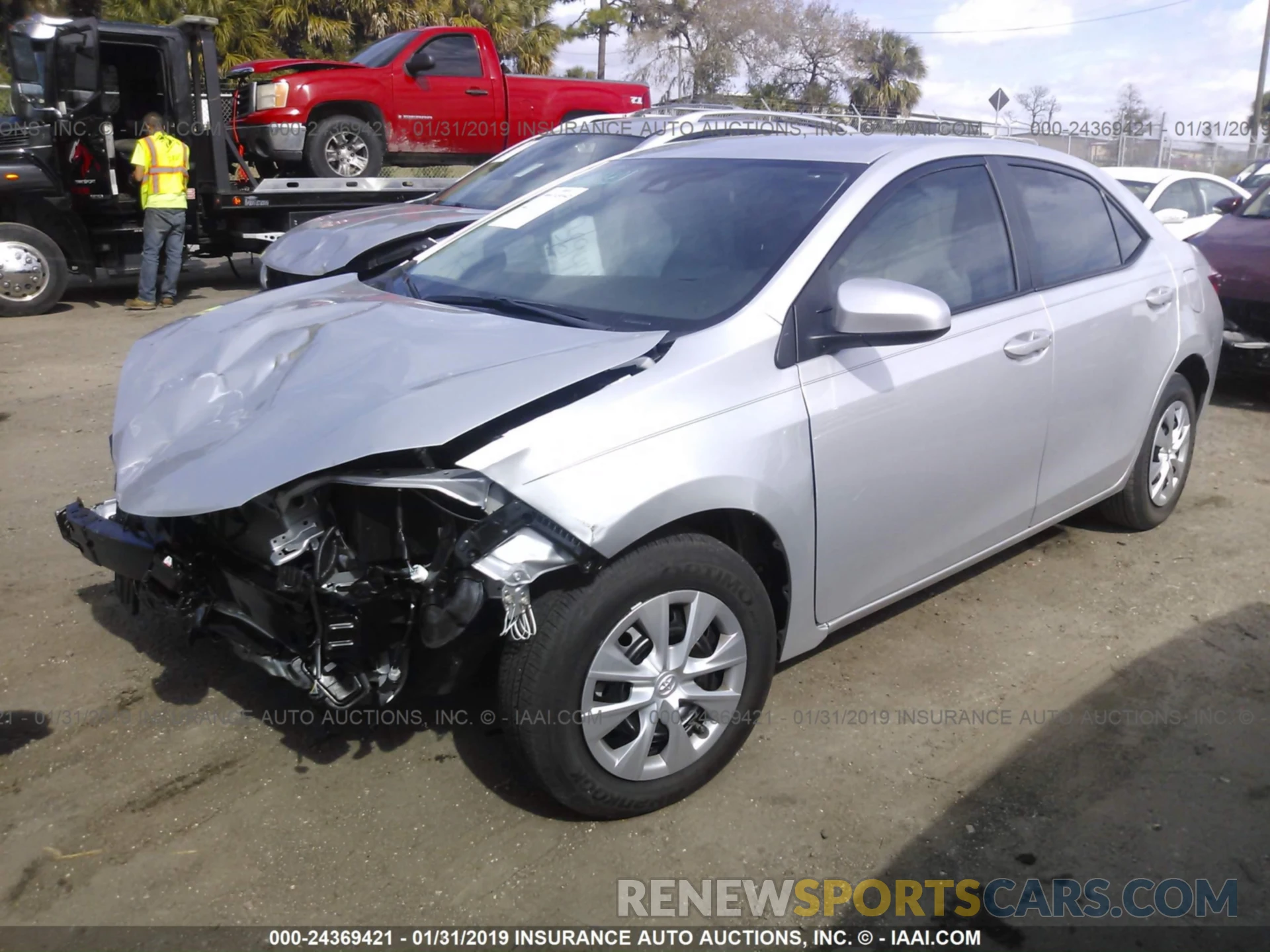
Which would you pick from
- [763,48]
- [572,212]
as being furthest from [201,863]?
[763,48]

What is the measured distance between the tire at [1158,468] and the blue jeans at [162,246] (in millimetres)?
9189

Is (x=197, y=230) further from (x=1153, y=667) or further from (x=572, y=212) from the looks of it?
Result: (x=1153, y=667)

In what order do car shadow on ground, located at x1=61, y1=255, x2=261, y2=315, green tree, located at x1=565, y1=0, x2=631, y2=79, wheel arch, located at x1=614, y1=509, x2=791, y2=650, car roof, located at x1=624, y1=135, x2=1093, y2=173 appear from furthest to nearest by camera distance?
green tree, located at x1=565, y1=0, x2=631, y2=79 → car shadow on ground, located at x1=61, y1=255, x2=261, y2=315 → car roof, located at x1=624, y1=135, x2=1093, y2=173 → wheel arch, located at x1=614, y1=509, x2=791, y2=650

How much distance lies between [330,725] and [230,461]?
1.01 metres

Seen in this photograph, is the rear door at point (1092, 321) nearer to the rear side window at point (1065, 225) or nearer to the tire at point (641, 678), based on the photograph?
the rear side window at point (1065, 225)

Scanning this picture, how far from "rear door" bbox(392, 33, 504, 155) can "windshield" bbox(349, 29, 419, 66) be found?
8.1 inches

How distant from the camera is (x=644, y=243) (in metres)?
3.60

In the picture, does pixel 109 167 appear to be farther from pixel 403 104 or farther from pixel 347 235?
pixel 347 235

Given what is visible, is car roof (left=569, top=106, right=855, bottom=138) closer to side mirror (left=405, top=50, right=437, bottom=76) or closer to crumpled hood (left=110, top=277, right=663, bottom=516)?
side mirror (left=405, top=50, right=437, bottom=76)

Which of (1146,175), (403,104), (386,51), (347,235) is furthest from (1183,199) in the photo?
(347,235)

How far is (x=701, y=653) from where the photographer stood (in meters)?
3.02

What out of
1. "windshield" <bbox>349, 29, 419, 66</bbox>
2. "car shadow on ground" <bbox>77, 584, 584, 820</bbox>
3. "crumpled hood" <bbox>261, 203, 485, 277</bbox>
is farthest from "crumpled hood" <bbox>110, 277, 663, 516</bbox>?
"windshield" <bbox>349, 29, 419, 66</bbox>

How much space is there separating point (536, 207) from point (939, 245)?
1526 mm

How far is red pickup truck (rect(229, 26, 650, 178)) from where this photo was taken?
12.2 m
